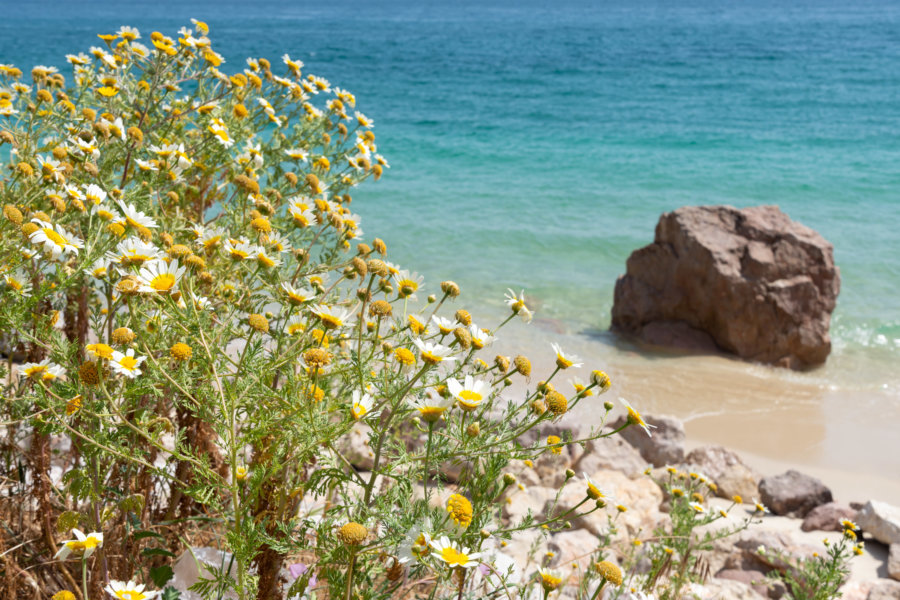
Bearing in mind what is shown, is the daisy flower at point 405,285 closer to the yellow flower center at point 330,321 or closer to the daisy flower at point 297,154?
the yellow flower center at point 330,321

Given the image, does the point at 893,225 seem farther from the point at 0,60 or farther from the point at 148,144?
the point at 0,60

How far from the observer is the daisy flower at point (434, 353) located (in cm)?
155

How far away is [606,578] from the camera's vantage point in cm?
162

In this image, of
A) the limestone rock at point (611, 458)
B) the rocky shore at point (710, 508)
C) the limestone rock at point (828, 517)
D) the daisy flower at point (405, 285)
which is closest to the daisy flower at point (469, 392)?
the daisy flower at point (405, 285)

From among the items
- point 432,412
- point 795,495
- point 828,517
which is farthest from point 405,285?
point 795,495

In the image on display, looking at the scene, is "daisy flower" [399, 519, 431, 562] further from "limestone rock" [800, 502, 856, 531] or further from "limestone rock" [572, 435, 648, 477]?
"limestone rock" [800, 502, 856, 531]

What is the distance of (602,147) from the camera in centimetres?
1817

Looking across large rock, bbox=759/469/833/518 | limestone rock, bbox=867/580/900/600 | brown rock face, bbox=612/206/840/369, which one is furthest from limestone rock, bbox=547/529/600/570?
brown rock face, bbox=612/206/840/369

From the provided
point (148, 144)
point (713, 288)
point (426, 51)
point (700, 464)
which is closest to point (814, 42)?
point (426, 51)

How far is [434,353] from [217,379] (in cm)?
44

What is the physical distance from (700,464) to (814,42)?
3683 centimetres

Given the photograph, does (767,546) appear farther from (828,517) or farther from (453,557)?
(453,557)

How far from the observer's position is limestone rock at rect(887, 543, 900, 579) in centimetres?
409

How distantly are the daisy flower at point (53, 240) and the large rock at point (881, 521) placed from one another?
4.49m
